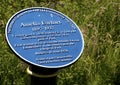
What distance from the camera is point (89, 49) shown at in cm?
504

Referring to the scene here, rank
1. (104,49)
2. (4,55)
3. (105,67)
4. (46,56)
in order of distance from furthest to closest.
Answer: (104,49) < (105,67) < (4,55) < (46,56)


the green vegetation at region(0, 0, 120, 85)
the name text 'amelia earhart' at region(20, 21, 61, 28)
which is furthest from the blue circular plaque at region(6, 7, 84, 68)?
the green vegetation at region(0, 0, 120, 85)

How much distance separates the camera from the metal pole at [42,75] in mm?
3736

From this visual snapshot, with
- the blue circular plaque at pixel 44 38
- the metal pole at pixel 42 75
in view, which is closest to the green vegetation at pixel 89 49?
the blue circular plaque at pixel 44 38

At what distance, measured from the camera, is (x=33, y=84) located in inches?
151

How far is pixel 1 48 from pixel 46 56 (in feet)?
3.36

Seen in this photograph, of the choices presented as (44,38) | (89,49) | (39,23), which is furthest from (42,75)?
(89,49)

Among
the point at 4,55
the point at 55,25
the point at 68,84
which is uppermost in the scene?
the point at 55,25

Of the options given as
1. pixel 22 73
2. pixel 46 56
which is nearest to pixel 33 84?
pixel 46 56

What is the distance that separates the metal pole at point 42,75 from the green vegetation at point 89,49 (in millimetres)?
787

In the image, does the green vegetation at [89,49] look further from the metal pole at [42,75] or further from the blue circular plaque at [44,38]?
the metal pole at [42,75]

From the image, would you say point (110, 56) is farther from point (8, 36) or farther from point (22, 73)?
point (8, 36)

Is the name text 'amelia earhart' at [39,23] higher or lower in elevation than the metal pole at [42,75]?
higher

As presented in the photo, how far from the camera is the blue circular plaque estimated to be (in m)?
3.79
